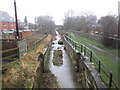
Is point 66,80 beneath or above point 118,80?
beneath

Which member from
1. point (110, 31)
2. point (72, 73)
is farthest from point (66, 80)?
point (110, 31)

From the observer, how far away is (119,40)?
1195 cm

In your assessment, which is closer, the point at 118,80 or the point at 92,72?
the point at 118,80

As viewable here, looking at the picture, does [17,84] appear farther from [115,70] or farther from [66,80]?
[115,70]

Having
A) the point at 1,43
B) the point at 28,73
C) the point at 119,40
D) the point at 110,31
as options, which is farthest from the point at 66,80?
the point at 110,31

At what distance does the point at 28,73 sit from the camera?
616 centimetres

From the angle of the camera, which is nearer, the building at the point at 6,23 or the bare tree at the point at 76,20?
the building at the point at 6,23

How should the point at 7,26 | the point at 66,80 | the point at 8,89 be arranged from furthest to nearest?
the point at 7,26
the point at 66,80
the point at 8,89

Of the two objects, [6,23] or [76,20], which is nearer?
[6,23]

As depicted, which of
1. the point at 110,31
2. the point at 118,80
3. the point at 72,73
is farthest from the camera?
the point at 110,31

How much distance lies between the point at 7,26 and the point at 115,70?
39.6 meters

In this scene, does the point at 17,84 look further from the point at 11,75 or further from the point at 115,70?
the point at 115,70

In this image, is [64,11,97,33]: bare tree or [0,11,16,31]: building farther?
[64,11,97,33]: bare tree

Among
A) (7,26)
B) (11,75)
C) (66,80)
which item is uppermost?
(7,26)
